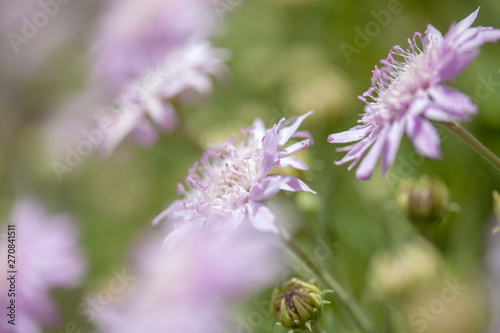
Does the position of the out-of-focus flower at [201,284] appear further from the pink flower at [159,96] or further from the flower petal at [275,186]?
the pink flower at [159,96]

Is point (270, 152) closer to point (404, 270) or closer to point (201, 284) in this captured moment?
point (201, 284)

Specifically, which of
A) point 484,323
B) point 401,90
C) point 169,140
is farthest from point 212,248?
point 169,140

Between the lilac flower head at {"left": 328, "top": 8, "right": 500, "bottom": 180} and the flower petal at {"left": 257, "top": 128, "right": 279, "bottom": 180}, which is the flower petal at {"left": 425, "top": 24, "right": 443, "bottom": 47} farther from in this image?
the flower petal at {"left": 257, "top": 128, "right": 279, "bottom": 180}

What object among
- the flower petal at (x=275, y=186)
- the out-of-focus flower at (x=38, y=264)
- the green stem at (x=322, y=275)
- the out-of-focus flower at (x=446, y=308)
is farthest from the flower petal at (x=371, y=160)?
the out-of-focus flower at (x=38, y=264)

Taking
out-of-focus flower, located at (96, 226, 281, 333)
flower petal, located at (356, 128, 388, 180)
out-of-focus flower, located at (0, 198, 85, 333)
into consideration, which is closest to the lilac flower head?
flower petal, located at (356, 128, 388, 180)

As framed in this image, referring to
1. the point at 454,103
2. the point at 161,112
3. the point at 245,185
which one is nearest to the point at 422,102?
the point at 454,103
